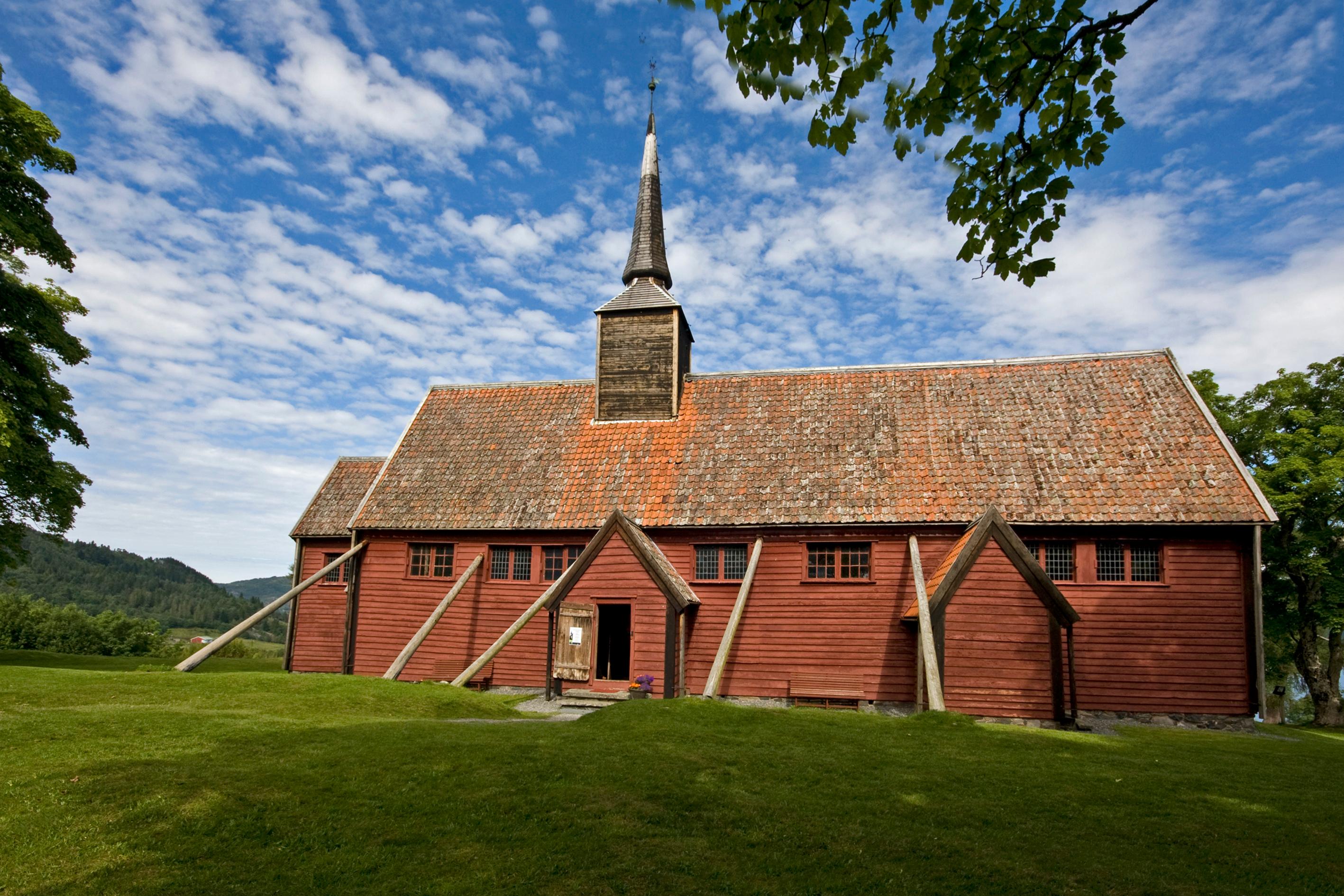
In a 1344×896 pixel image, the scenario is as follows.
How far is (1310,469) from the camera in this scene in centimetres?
2922

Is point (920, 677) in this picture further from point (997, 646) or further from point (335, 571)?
point (335, 571)

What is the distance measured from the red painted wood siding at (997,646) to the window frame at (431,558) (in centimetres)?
1450

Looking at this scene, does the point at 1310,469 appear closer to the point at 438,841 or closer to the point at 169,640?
the point at 438,841

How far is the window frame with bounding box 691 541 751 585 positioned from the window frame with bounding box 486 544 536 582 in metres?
4.90

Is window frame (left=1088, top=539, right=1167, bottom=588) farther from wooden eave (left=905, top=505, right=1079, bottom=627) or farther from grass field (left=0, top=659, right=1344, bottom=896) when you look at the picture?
grass field (left=0, top=659, right=1344, bottom=896)

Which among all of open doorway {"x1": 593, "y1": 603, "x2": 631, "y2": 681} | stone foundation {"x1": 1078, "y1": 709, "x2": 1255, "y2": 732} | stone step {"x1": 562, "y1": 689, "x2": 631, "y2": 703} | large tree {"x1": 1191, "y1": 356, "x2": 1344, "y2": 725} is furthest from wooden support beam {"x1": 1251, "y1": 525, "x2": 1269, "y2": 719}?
open doorway {"x1": 593, "y1": 603, "x2": 631, "y2": 681}

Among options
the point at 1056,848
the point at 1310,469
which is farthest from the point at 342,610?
the point at 1310,469

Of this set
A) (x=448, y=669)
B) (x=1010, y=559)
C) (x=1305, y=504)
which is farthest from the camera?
(x=1305, y=504)

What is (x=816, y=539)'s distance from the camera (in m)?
22.3

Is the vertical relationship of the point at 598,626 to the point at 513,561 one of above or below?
below

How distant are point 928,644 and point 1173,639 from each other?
689cm

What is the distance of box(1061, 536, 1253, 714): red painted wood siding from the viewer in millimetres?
19656

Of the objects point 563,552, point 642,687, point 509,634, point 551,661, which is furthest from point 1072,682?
point 563,552

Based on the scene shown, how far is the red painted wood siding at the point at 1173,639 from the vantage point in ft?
64.5
